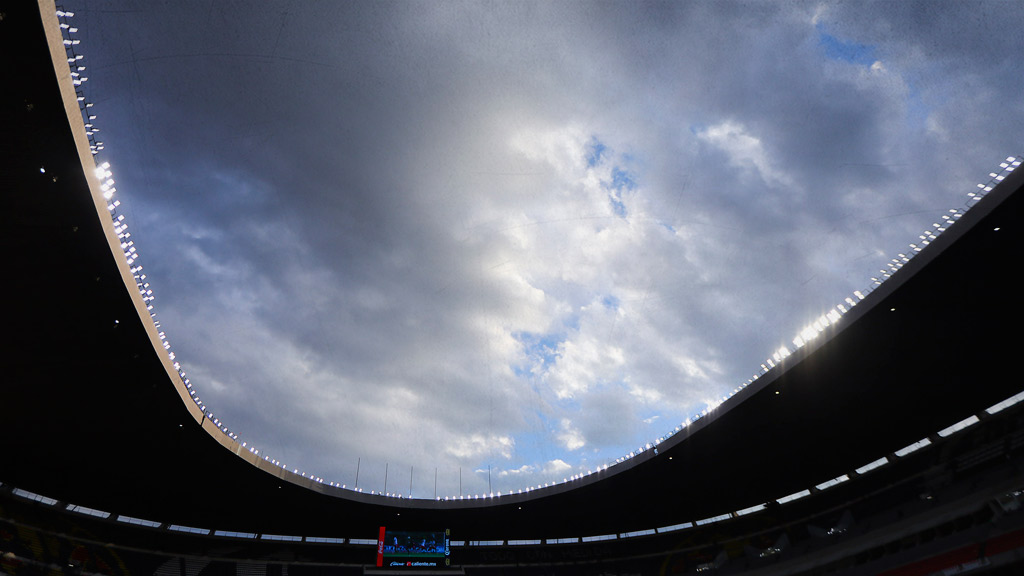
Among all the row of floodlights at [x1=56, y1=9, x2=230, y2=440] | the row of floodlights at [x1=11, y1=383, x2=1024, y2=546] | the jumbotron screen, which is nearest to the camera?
the row of floodlights at [x1=56, y1=9, x2=230, y2=440]

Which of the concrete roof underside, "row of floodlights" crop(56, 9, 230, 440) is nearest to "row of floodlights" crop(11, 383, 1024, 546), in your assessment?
the concrete roof underside

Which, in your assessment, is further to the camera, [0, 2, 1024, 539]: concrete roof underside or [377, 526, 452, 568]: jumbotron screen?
[377, 526, 452, 568]: jumbotron screen

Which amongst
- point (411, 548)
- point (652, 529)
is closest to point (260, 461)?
point (411, 548)

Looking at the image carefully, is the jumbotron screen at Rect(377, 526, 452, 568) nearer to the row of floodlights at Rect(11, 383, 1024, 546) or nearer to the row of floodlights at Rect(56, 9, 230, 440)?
the row of floodlights at Rect(11, 383, 1024, 546)

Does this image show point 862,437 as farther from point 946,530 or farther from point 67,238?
point 67,238

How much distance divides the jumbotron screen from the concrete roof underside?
1.53 m

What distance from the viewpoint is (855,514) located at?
119ft

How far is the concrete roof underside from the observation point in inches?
660

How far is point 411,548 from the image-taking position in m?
40.8

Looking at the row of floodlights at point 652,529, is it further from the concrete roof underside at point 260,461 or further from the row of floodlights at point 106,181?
the row of floodlights at point 106,181

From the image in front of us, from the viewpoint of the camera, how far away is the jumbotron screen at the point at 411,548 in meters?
40.1

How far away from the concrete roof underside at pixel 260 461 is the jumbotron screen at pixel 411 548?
1528 mm

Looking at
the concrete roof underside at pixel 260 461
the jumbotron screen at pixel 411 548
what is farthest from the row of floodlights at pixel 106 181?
the jumbotron screen at pixel 411 548

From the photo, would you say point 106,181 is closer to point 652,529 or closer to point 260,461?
point 260,461
